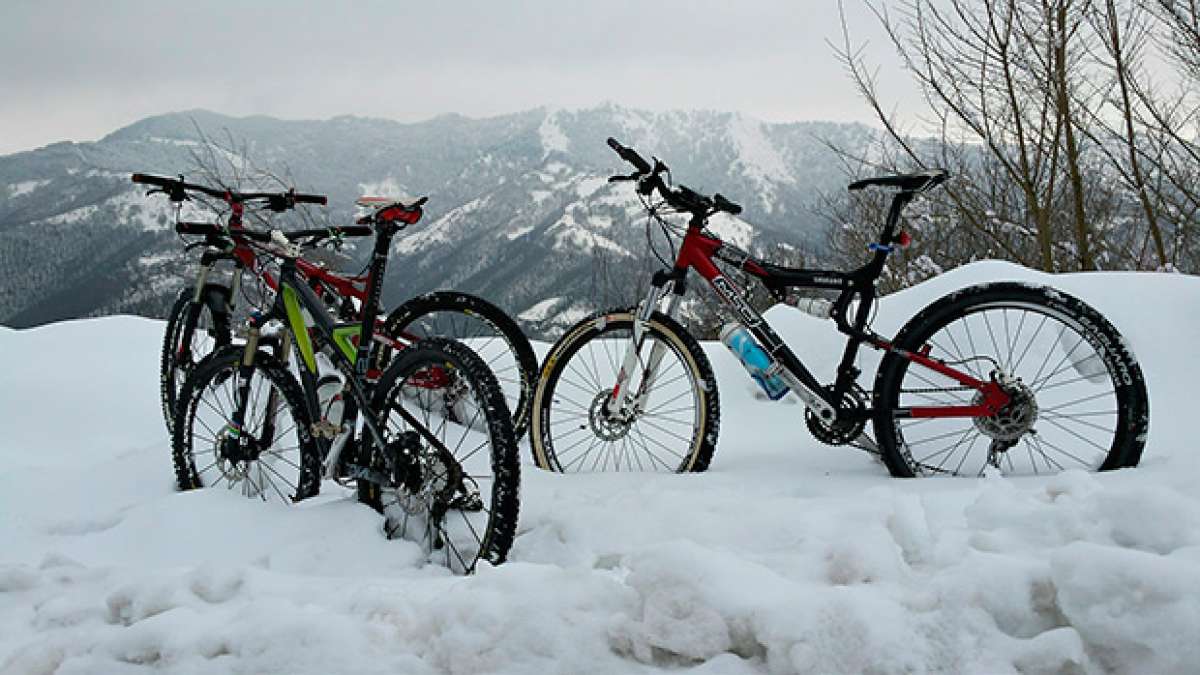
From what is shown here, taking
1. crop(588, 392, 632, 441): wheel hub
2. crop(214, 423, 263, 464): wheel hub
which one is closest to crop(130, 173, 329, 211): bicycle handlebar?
crop(214, 423, 263, 464): wheel hub

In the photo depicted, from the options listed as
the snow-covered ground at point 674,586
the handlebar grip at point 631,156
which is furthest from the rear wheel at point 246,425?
the handlebar grip at point 631,156

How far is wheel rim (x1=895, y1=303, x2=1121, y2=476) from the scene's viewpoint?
11.1 feet

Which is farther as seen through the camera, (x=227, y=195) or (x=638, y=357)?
(x=227, y=195)

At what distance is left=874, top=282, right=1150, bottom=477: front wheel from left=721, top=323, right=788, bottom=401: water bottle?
458 millimetres

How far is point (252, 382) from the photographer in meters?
3.92

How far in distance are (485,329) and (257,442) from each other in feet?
4.57

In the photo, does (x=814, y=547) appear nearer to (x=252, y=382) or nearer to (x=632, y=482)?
(x=632, y=482)

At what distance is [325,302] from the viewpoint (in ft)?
15.1

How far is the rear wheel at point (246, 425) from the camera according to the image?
390 centimetres

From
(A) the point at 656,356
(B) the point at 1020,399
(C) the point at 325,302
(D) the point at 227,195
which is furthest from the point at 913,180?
(D) the point at 227,195

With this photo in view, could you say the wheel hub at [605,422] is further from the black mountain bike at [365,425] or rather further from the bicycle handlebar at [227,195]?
the bicycle handlebar at [227,195]

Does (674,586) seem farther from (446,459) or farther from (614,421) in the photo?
(614,421)

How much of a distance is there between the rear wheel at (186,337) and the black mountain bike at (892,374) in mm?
2307

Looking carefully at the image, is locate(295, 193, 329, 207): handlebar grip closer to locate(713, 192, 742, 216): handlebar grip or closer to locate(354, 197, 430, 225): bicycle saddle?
locate(354, 197, 430, 225): bicycle saddle
